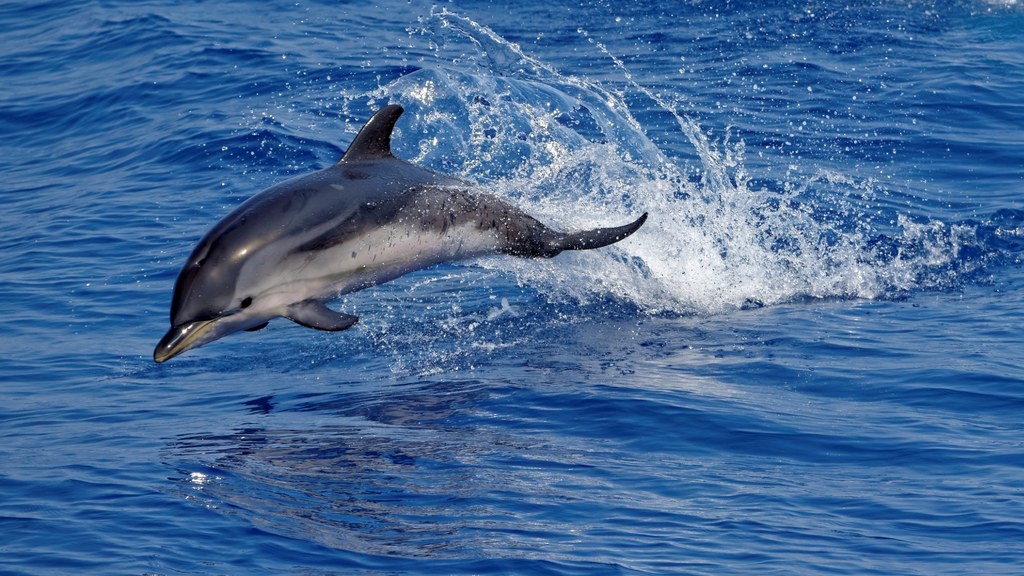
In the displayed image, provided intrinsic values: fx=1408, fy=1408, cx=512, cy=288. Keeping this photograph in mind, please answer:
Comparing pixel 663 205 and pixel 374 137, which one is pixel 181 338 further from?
pixel 663 205

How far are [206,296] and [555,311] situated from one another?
367cm

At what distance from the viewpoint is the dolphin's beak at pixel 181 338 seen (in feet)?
25.7

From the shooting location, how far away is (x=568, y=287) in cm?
1127

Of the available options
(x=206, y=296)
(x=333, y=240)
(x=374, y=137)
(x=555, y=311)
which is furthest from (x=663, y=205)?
(x=206, y=296)

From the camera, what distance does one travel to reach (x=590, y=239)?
32.0ft

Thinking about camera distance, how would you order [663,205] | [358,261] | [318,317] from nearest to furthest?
[318,317]
[358,261]
[663,205]

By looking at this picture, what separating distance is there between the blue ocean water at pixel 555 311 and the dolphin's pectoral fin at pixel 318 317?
2.16 feet

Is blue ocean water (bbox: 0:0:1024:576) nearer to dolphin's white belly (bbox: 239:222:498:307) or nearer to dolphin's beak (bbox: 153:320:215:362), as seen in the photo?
dolphin's beak (bbox: 153:320:215:362)

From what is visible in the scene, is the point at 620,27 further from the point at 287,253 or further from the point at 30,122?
the point at 287,253

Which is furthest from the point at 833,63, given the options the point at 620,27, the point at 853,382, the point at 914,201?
the point at 853,382

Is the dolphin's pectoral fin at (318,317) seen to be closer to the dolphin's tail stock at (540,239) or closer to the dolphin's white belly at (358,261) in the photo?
the dolphin's white belly at (358,261)

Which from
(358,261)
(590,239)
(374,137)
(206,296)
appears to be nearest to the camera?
(206,296)

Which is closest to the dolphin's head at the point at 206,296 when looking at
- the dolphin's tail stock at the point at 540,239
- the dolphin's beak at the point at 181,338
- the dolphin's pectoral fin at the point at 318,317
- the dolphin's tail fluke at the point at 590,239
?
the dolphin's beak at the point at 181,338

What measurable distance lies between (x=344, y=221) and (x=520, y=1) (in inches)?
550
